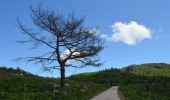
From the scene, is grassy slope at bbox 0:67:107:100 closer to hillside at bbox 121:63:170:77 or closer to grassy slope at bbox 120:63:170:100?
grassy slope at bbox 120:63:170:100

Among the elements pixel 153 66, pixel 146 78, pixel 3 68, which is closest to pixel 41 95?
pixel 3 68

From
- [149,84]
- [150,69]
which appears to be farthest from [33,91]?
[150,69]

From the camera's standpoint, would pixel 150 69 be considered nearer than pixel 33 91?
No

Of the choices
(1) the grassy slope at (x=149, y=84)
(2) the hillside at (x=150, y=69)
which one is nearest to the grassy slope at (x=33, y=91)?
(1) the grassy slope at (x=149, y=84)

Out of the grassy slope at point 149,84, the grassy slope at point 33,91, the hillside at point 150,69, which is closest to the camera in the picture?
the grassy slope at point 33,91

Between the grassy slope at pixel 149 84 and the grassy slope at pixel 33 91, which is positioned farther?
the grassy slope at pixel 149 84

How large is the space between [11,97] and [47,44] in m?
10.9

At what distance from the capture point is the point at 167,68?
93.9 m

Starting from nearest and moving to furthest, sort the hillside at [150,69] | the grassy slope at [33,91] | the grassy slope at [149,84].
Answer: the grassy slope at [33,91]
the grassy slope at [149,84]
the hillside at [150,69]

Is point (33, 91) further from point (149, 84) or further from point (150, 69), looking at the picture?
point (150, 69)

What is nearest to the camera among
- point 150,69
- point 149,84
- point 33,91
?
point 33,91

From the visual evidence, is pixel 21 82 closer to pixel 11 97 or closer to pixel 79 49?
pixel 79 49

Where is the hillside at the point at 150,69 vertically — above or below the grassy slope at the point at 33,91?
above

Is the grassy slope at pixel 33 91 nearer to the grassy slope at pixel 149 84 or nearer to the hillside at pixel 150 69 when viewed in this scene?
the grassy slope at pixel 149 84
